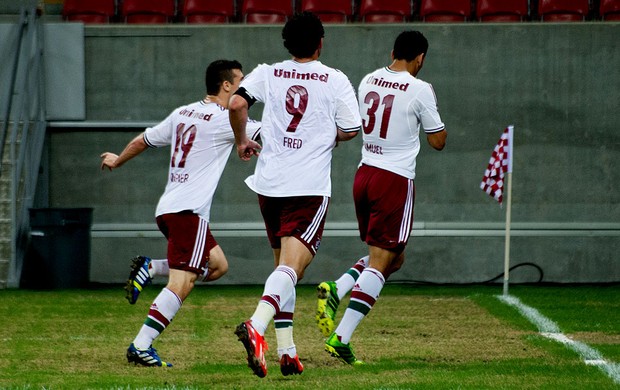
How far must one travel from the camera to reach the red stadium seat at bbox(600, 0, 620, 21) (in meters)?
16.2

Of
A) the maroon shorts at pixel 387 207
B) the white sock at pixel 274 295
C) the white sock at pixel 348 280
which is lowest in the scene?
the white sock at pixel 348 280

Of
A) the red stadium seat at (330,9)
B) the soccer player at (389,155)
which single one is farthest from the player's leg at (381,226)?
the red stadium seat at (330,9)

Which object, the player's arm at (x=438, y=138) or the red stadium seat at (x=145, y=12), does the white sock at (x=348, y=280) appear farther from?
the red stadium seat at (x=145, y=12)

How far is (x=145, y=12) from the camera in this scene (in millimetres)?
16781

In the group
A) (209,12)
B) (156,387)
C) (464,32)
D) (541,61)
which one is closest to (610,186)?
(541,61)

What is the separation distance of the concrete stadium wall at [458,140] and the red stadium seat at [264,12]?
1.20m

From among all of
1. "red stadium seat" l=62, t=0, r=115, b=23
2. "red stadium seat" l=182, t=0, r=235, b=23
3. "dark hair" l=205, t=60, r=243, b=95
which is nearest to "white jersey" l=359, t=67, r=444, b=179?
"dark hair" l=205, t=60, r=243, b=95

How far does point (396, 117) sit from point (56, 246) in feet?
24.0

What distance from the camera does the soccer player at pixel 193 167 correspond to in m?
7.90

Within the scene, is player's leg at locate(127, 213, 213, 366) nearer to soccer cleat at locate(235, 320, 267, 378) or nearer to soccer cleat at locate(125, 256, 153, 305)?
soccer cleat at locate(125, 256, 153, 305)

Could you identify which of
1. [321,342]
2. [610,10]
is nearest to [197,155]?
[321,342]

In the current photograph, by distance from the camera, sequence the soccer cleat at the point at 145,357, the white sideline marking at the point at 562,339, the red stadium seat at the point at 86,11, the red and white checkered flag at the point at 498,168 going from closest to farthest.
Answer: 1. the white sideline marking at the point at 562,339
2. the soccer cleat at the point at 145,357
3. the red and white checkered flag at the point at 498,168
4. the red stadium seat at the point at 86,11

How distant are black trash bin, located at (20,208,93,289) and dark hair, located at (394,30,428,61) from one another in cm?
712

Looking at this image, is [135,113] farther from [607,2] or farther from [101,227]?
[607,2]
